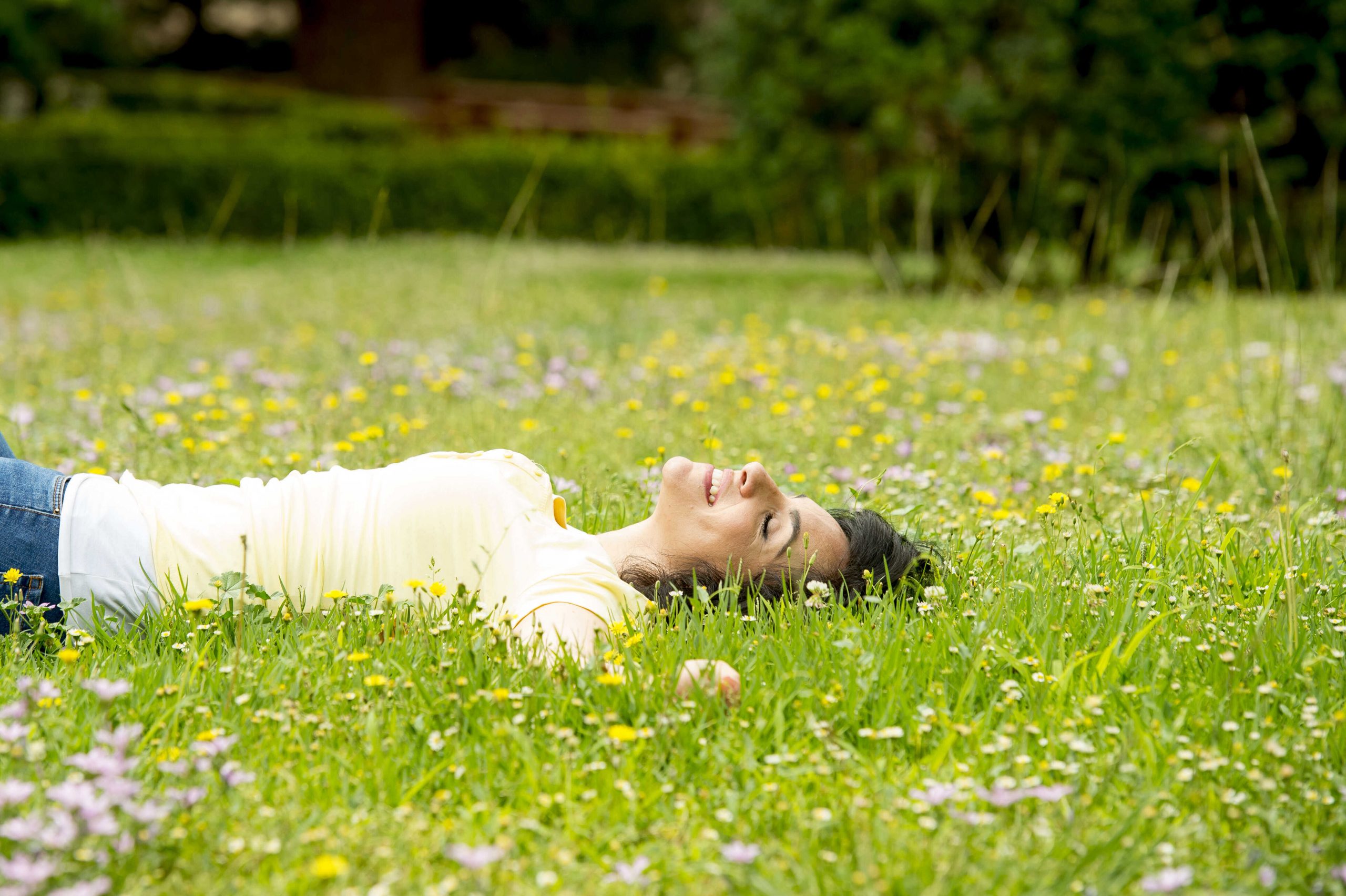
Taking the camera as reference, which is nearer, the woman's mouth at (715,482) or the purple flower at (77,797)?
the purple flower at (77,797)

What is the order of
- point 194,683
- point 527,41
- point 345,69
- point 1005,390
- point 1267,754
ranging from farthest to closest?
A: point 527,41 → point 345,69 → point 1005,390 → point 194,683 → point 1267,754

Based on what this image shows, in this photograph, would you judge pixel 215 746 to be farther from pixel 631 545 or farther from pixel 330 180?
pixel 330 180

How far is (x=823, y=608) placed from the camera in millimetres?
2775


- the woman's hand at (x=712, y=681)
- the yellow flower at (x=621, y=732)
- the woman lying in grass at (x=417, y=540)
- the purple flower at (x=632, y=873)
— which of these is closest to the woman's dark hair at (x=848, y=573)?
the woman lying in grass at (x=417, y=540)

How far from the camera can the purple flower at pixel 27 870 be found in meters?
1.70

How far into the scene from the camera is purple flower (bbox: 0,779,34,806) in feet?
6.02

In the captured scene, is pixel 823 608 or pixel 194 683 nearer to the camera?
pixel 194 683

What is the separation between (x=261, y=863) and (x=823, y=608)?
4.22 ft

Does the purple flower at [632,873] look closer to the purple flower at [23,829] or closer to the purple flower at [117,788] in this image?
the purple flower at [117,788]

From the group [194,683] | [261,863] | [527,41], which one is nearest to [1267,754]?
[261,863]

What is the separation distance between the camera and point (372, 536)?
116 inches

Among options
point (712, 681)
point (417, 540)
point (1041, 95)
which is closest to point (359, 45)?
point (1041, 95)

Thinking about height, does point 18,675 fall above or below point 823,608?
below

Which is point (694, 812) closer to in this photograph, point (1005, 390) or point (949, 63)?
point (1005, 390)
